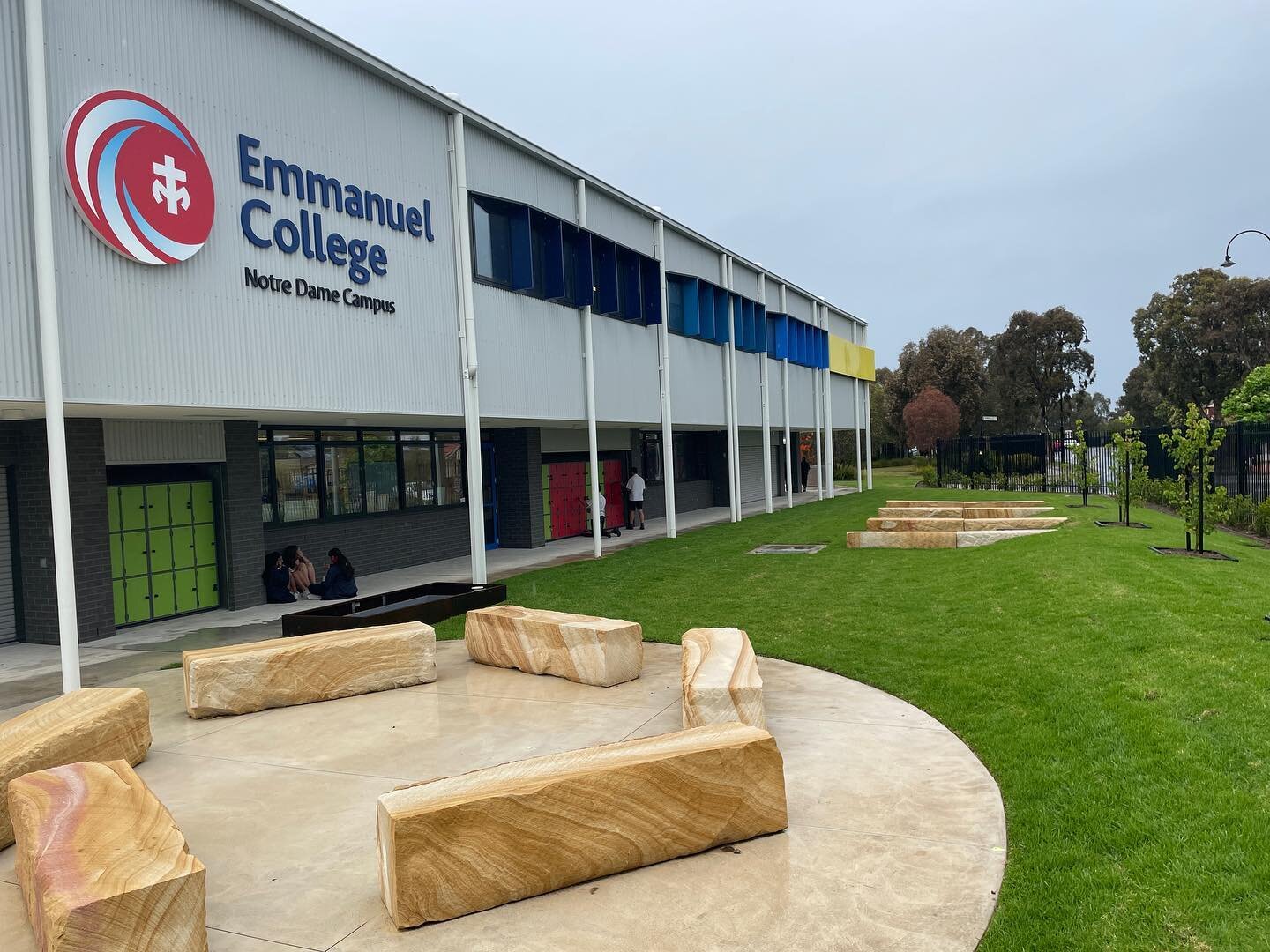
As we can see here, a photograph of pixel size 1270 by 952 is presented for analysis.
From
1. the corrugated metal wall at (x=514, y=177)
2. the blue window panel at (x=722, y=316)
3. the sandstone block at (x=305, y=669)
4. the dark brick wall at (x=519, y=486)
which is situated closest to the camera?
the sandstone block at (x=305, y=669)

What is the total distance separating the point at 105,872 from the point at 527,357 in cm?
1300

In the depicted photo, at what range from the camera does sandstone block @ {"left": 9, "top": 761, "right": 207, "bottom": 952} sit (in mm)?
3404

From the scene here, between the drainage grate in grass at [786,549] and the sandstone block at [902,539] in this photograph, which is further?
the drainage grate in grass at [786,549]

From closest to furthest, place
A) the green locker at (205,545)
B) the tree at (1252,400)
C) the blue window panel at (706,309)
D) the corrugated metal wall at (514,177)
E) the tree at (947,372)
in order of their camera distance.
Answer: the green locker at (205,545) → the corrugated metal wall at (514,177) → the blue window panel at (706,309) → the tree at (1252,400) → the tree at (947,372)

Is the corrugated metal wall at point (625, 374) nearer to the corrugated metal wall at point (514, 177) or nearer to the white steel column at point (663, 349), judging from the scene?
the white steel column at point (663, 349)

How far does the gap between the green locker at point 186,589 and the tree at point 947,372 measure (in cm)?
5976

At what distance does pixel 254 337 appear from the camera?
1061cm

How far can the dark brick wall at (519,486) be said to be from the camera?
826 inches

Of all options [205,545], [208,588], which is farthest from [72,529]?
[208,588]

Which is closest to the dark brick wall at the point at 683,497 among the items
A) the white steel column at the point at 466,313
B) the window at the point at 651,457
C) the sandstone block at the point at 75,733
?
the window at the point at 651,457

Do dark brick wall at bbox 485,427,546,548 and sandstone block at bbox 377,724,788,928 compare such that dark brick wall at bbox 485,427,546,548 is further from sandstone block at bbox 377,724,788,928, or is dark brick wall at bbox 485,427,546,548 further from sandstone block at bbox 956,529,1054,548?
sandstone block at bbox 377,724,788,928

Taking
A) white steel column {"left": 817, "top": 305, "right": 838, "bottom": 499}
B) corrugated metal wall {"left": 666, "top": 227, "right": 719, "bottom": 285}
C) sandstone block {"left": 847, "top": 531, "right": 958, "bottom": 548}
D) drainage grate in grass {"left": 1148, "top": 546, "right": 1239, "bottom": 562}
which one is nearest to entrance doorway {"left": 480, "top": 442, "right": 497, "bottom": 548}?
corrugated metal wall {"left": 666, "top": 227, "right": 719, "bottom": 285}

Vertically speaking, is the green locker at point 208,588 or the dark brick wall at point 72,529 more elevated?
the dark brick wall at point 72,529

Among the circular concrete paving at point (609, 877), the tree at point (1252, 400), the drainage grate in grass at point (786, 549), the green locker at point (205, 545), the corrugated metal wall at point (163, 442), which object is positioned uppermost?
the tree at point (1252, 400)
